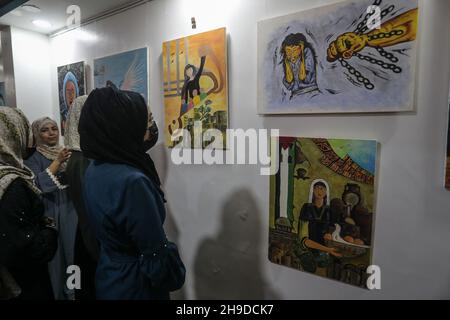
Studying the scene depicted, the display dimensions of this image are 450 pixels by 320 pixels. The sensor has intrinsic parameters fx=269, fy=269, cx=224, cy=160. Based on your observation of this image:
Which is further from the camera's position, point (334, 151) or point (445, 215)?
point (334, 151)

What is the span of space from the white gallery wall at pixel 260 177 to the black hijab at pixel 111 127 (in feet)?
1.51

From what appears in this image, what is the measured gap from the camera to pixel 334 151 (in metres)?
0.90

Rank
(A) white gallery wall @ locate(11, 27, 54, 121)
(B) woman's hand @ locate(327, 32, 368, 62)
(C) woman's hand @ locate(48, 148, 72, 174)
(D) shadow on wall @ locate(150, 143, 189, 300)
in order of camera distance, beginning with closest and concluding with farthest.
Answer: (B) woman's hand @ locate(327, 32, 368, 62)
(C) woman's hand @ locate(48, 148, 72, 174)
(D) shadow on wall @ locate(150, 143, 189, 300)
(A) white gallery wall @ locate(11, 27, 54, 121)

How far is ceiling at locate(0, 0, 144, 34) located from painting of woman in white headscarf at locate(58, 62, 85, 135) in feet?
0.86

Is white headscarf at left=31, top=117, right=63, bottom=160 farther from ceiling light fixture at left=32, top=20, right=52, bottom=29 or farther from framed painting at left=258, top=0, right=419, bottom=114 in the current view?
framed painting at left=258, top=0, right=419, bottom=114

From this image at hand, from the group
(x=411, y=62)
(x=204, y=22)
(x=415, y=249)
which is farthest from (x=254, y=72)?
(x=415, y=249)

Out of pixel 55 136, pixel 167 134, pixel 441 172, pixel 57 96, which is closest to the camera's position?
pixel 441 172

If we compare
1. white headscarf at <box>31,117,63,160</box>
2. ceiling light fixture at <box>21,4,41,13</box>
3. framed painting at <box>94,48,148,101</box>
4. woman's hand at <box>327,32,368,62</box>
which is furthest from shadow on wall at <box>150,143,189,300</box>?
ceiling light fixture at <box>21,4,41,13</box>

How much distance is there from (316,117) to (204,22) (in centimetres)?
65

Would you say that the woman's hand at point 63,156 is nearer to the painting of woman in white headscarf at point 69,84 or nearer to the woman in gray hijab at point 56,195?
the woman in gray hijab at point 56,195

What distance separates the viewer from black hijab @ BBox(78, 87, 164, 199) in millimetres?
772

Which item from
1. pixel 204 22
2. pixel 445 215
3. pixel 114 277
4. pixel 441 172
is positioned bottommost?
pixel 114 277

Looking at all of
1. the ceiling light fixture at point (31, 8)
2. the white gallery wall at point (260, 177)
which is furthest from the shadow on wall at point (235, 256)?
the ceiling light fixture at point (31, 8)

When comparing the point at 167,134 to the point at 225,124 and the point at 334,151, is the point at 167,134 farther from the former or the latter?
the point at 334,151
